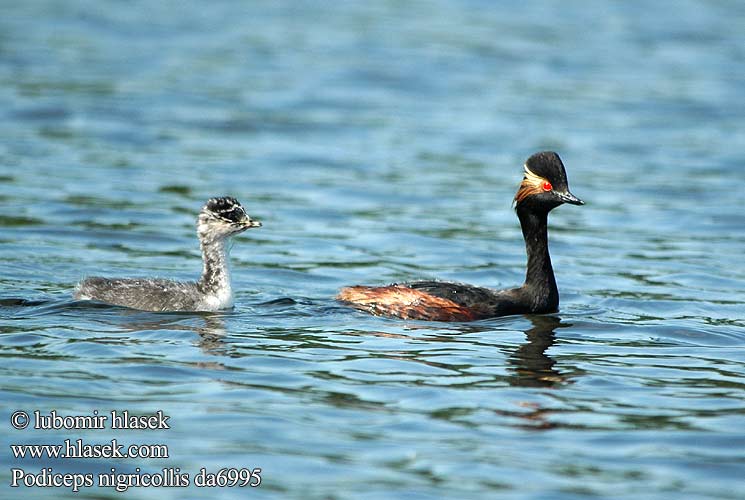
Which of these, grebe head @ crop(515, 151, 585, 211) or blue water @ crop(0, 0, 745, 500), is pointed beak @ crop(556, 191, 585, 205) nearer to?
grebe head @ crop(515, 151, 585, 211)

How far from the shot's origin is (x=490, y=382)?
408 inches

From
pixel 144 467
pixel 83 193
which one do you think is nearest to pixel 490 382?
pixel 144 467

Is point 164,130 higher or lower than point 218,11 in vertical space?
lower

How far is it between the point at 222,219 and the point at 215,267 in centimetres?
47

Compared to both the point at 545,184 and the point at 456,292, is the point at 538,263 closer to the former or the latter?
the point at 545,184

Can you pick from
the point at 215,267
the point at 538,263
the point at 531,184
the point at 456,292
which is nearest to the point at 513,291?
the point at 538,263

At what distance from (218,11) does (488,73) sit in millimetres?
7603

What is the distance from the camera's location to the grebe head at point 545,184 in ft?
42.0

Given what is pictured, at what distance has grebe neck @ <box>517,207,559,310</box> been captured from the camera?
42.7 ft

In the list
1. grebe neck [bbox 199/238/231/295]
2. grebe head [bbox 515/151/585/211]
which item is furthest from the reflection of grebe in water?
grebe neck [bbox 199/238/231/295]

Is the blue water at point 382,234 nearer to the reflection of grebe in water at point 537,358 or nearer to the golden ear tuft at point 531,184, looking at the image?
the reflection of grebe in water at point 537,358

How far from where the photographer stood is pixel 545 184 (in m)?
12.9

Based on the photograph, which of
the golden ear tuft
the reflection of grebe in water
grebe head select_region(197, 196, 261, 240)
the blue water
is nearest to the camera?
the blue water

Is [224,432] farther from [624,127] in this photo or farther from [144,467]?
[624,127]
